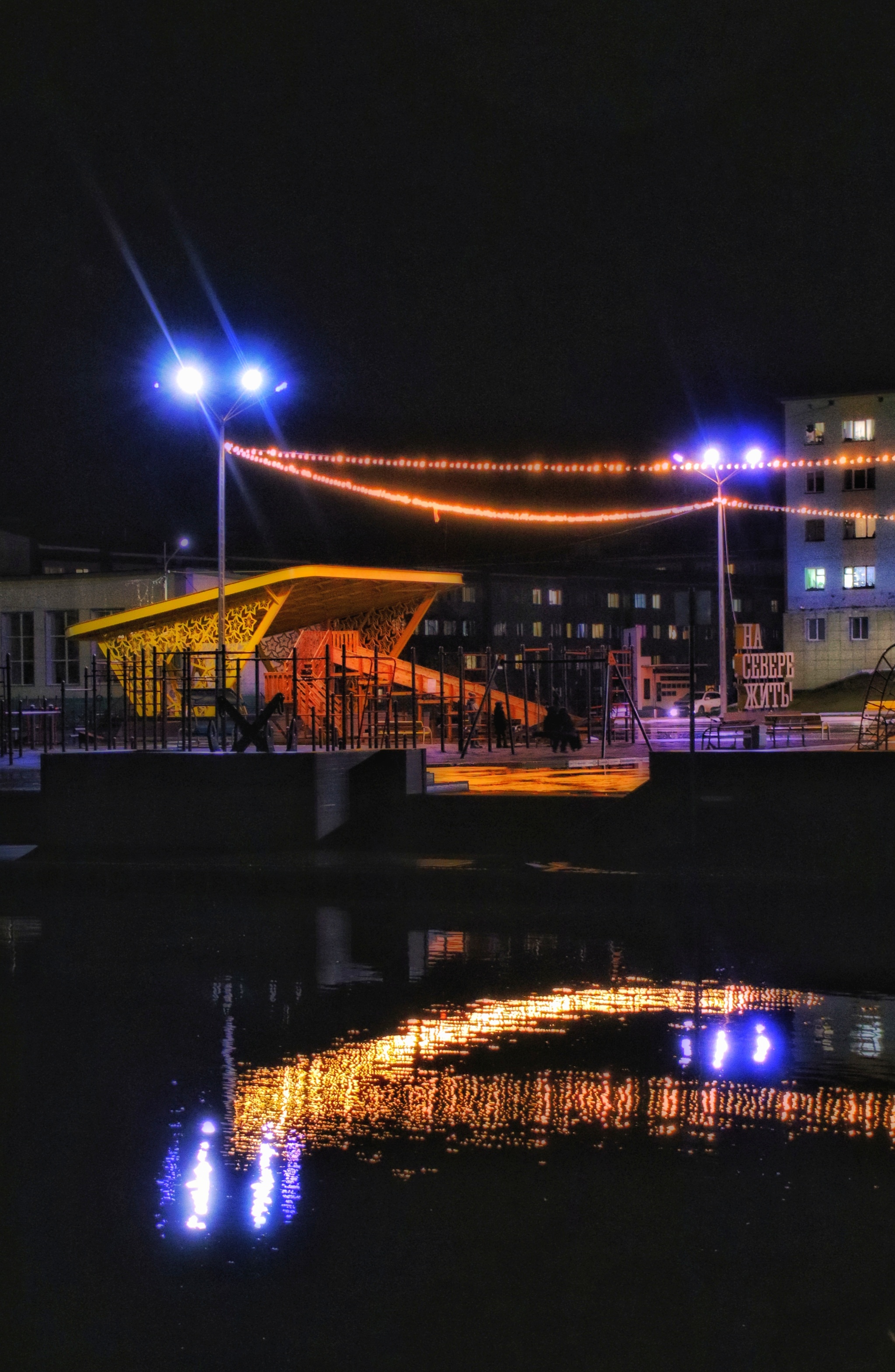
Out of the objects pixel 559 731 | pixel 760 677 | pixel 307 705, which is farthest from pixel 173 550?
pixel 559 731

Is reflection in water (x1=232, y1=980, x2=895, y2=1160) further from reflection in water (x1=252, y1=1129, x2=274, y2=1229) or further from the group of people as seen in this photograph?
the group of people

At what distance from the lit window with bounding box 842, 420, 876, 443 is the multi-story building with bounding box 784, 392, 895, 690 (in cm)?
3

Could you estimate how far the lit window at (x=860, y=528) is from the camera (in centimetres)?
5500

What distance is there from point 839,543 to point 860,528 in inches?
40.6

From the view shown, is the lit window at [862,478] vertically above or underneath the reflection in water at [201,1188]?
above

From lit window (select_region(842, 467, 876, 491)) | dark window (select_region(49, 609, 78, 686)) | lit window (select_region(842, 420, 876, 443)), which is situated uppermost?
lit window (select_region(842, 420, 876, 443))

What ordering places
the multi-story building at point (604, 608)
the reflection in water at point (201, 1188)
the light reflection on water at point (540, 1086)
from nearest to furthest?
the reflection in water at point (201, 1188), the light reflection on water at point (540, 1086), the multi-story building at point (604, 608)

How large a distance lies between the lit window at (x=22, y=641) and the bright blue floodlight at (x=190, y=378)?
62.6 feet

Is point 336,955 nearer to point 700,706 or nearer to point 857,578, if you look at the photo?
point 700,706

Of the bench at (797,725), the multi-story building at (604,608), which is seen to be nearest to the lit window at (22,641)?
the bench at (797,725)

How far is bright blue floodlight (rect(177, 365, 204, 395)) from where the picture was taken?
23.1 m

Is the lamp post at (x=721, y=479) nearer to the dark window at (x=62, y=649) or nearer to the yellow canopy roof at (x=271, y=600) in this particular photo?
the yellow canopy roof at (x=271, y=600)

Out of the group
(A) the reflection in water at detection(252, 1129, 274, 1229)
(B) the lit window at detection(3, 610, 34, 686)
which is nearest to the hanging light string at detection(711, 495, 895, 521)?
(B) the lit window at detection(3, 610, 34, 686)

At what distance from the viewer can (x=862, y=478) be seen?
55156 mm
